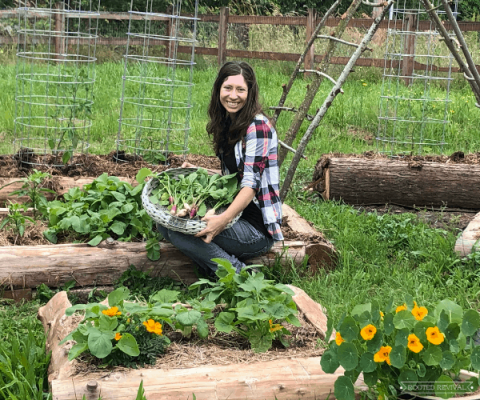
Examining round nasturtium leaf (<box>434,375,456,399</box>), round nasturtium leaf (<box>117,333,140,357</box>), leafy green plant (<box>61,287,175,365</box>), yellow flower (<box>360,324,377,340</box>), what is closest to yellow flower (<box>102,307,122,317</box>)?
leafy green plant (<box>61,287,175,365</box>)

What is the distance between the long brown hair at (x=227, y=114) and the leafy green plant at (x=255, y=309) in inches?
43.9

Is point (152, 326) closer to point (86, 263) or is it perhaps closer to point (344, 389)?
point (344, 389)

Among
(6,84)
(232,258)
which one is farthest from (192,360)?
(6,84)

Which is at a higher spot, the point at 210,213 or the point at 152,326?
the point at 210,213

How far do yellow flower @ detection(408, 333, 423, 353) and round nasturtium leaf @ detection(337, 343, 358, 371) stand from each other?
Answer: 175 mm

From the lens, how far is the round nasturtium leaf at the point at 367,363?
222 centimetres

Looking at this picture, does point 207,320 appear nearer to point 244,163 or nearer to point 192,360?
point 192,360

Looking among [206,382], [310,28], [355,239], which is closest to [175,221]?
[206,382]

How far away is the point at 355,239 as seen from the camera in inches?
192

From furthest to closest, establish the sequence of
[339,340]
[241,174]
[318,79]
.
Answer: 1. [318,79]
2. [241,174]
3. [339,340]

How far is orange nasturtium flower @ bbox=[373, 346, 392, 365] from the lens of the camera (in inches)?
86.4

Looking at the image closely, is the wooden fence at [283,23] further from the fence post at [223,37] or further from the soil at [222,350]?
the soil at [222,350]

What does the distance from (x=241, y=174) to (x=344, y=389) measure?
79.3 inches

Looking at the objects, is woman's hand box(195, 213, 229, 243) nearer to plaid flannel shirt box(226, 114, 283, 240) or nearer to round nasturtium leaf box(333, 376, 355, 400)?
plaid flannel shirt box(226, 114, 283, 240)
